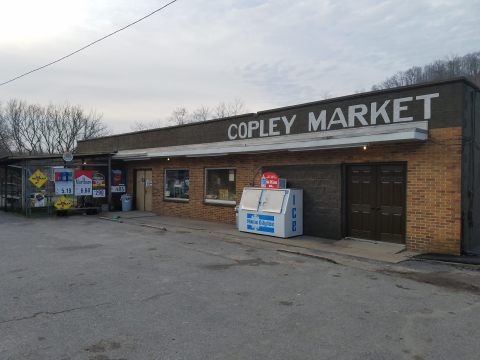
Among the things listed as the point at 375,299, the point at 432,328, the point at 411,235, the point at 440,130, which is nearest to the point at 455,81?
the point at 440,130

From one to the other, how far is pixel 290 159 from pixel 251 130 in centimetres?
226

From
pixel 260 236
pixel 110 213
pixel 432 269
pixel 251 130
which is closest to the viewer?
pixel 432 269

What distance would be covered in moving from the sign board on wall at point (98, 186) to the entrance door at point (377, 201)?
12.8 m

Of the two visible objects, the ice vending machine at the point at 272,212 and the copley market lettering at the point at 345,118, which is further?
the ice vending machine at the point at 272,212

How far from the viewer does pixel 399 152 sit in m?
10.1

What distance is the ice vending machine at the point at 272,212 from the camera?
38.6ft

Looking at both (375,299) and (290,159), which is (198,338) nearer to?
(375,299)

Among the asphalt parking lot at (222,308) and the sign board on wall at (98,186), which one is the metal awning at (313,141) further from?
the sign board on wall at (98,186)

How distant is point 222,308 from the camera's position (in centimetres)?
565

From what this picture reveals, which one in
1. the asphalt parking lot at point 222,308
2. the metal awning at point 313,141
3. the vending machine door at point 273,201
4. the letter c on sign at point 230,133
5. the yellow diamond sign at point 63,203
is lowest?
the asphalt parking lot at point 222,308

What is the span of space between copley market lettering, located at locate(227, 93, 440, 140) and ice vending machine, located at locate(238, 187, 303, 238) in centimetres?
219

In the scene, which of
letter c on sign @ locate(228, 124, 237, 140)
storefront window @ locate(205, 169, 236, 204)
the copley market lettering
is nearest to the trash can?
storefront window @ locate(205, 169, 236, 204)

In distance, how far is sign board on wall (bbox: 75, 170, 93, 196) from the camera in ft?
60.2

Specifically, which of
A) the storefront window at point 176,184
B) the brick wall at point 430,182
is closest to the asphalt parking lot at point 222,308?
the brick wall at point 430,182
